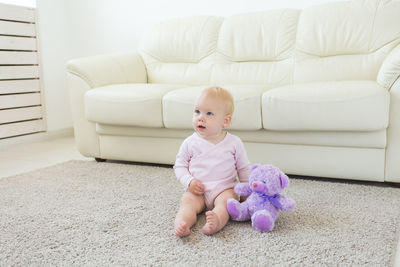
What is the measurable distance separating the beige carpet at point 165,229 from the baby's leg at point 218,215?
27 millimetres

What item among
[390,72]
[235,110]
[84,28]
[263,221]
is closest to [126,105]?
[235,110]

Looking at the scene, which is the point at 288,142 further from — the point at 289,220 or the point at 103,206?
the point at 103,206

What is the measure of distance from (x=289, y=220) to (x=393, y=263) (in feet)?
1.18

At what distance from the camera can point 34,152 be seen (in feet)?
9.12

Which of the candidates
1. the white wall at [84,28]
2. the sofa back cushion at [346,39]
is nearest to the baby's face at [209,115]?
the sofa back cushion at [346,39]

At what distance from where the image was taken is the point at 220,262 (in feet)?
3.45

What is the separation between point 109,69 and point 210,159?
4.36 feet

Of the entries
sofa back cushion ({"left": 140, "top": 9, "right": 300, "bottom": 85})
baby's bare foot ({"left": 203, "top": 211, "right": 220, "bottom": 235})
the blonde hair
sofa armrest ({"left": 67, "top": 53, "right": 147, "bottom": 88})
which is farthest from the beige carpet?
sofa back cushion ({"left": 140, "top": 9, "right": 300, "bottom": 85})

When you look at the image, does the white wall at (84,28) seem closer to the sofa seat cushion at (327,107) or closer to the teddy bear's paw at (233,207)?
the sofa seat cushion at (327,107)

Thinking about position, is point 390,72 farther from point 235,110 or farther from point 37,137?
point 37,137

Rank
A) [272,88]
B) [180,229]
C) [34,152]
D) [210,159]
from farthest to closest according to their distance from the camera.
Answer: [34,152] < [272,88] < [210,159] < [180,229]

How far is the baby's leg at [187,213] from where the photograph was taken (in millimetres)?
1195

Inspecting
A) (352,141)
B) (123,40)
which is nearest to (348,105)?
(352,141)

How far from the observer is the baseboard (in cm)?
299
